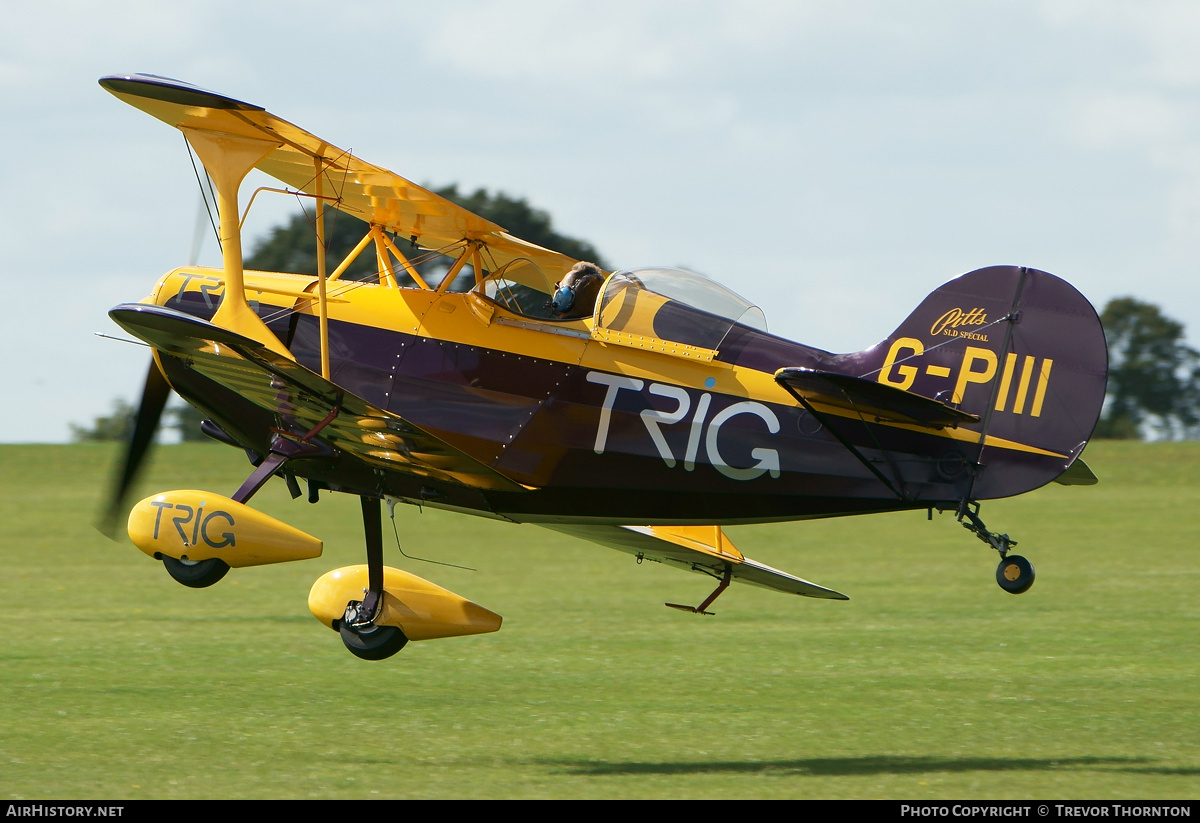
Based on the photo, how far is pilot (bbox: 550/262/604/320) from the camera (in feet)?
30.4

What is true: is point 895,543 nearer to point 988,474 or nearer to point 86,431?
point 988,474

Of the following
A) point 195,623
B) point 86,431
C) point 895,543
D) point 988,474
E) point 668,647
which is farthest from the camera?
point 86,431

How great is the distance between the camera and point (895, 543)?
28.5m

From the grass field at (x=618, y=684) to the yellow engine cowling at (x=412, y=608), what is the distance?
0.80 meters

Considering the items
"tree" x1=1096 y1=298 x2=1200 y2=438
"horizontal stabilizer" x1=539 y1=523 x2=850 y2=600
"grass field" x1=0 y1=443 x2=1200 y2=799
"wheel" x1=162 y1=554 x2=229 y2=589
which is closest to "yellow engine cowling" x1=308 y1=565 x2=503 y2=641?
"grass field" x1=0 y1=443 x2=1200 y2=799

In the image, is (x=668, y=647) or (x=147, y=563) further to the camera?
(x=147, y=563)

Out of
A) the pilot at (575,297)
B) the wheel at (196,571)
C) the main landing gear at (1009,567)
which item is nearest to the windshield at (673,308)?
the pilot at (575,297)

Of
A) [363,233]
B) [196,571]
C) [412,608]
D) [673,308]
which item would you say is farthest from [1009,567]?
[363,233]

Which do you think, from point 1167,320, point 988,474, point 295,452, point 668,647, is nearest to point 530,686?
point 668,647

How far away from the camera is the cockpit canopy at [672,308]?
8.85m

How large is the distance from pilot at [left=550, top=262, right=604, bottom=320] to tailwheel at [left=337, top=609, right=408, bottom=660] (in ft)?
10.0

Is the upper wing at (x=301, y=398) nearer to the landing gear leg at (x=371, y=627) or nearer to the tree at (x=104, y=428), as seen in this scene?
the landing gear leg at (x=371, y=627)

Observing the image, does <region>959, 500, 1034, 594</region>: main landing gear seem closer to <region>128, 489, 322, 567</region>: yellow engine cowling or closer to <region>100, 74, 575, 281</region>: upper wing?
<region>128, 489, 322, 567</region>: yellow engine cowling
